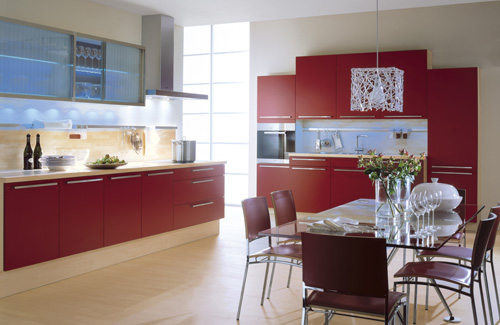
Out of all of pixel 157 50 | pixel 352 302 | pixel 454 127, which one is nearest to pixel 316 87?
pixel 454 127

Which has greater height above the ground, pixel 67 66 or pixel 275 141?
pixel 67 66

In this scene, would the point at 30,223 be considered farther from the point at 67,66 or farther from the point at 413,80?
the point at 413,80

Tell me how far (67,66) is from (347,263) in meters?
3.54

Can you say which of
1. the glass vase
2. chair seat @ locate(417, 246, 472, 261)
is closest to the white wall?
chair seat @ locate(417, 246, 472, 261)

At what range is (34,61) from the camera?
185 inches

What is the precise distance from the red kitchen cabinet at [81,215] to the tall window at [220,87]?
18.1 ft

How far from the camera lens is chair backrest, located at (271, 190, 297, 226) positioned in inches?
161

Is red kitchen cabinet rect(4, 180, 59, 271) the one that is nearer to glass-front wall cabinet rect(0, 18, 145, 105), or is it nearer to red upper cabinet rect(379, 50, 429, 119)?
glass-front wall cabinet rect(0, 18, 145, 105)

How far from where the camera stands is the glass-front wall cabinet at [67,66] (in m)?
4.51

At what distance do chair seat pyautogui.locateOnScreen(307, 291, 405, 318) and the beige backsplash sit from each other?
3210mm

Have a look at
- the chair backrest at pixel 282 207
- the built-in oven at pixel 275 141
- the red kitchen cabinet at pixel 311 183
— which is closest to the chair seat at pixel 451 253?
the chair backrest at pixel 282 207

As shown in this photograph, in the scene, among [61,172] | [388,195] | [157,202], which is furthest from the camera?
[157,202]

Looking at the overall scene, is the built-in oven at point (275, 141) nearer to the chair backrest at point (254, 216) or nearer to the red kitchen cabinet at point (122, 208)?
the red kitchen cabinet at point (122, 208)

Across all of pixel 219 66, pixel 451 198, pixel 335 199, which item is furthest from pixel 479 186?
pixel 219 66
